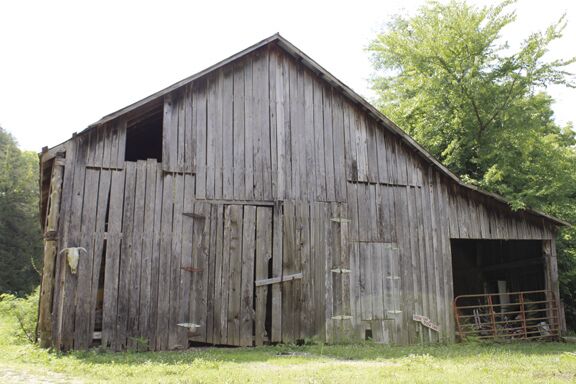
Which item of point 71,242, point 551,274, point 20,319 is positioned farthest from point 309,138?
point 20,319

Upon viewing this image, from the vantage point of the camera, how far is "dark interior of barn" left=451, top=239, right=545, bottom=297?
16.2 metres

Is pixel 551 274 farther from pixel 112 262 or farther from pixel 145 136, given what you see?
pixel 145 136

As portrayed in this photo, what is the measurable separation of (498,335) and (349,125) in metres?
6.76

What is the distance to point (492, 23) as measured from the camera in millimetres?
17125

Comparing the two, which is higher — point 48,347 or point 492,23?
point 492,23

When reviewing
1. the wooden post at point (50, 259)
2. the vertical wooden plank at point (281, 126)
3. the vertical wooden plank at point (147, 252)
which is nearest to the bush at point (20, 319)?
the wooden post at point (50, 259)

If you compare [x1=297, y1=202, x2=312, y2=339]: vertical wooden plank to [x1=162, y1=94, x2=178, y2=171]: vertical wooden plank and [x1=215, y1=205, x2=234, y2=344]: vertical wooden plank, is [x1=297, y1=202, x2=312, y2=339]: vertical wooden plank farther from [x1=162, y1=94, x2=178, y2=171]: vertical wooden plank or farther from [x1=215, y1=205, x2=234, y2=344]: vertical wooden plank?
[x1=162, y1=94, x2=178, y2=171]: vertical wooden plank

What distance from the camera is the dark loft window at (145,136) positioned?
12086mm

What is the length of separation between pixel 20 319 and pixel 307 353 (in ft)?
23.4

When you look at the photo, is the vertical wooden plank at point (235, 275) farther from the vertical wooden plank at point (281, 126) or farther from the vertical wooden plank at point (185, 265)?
the vertical wooden plank at point (281, 126)

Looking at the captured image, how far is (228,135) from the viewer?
476 inches

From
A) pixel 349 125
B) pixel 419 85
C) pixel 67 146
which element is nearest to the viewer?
pixel 67 146

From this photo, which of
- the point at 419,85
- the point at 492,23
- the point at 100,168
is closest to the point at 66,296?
the point at 100,168

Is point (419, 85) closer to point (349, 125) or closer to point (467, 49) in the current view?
point (467, 49)
